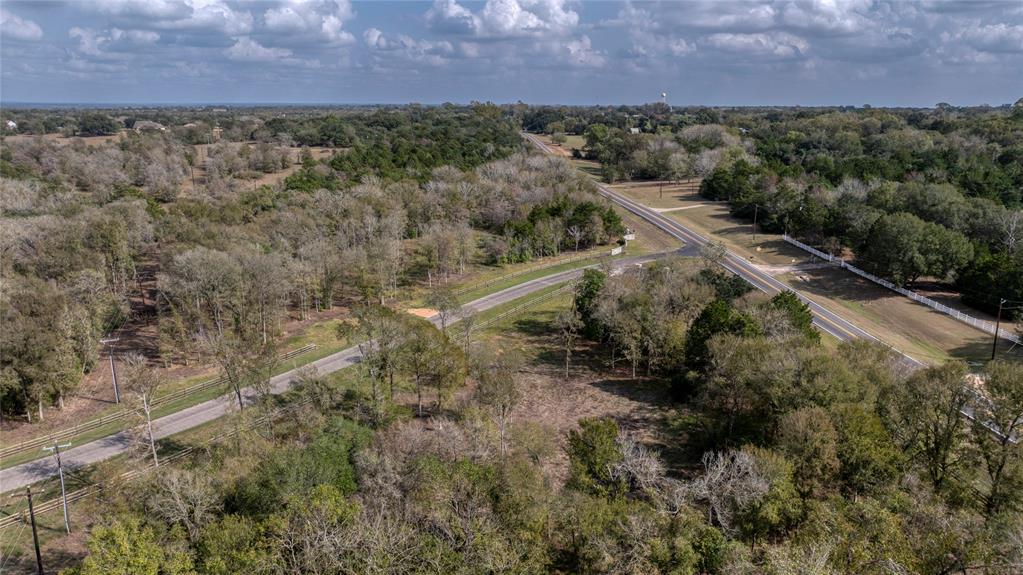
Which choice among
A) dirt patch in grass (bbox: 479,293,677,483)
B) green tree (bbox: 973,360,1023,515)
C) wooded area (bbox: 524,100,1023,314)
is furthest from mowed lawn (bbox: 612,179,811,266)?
green tree (bbox: 973,360,1023,515)

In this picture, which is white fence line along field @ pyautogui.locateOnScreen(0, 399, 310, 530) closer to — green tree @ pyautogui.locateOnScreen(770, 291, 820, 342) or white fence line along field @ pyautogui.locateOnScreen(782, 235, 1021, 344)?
green tree @ pyautogui.locateOnScreen(770, 291, 820, 342)

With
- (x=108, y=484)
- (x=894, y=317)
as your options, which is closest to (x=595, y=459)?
(x=108, y=484)

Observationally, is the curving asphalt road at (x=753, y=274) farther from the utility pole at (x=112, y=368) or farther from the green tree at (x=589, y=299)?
the utility pole at (x=112, y=368)

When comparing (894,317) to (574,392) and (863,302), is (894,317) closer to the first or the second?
(863,302)

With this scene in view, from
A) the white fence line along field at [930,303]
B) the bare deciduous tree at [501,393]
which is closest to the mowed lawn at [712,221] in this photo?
the white fence line along field at [930,303]

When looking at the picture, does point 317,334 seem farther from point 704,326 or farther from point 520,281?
point 704,326

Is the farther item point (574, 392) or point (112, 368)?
point (112, 368)

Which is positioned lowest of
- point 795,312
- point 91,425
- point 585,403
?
point 585,403


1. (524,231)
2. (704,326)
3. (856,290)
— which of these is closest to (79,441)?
(704,326)
